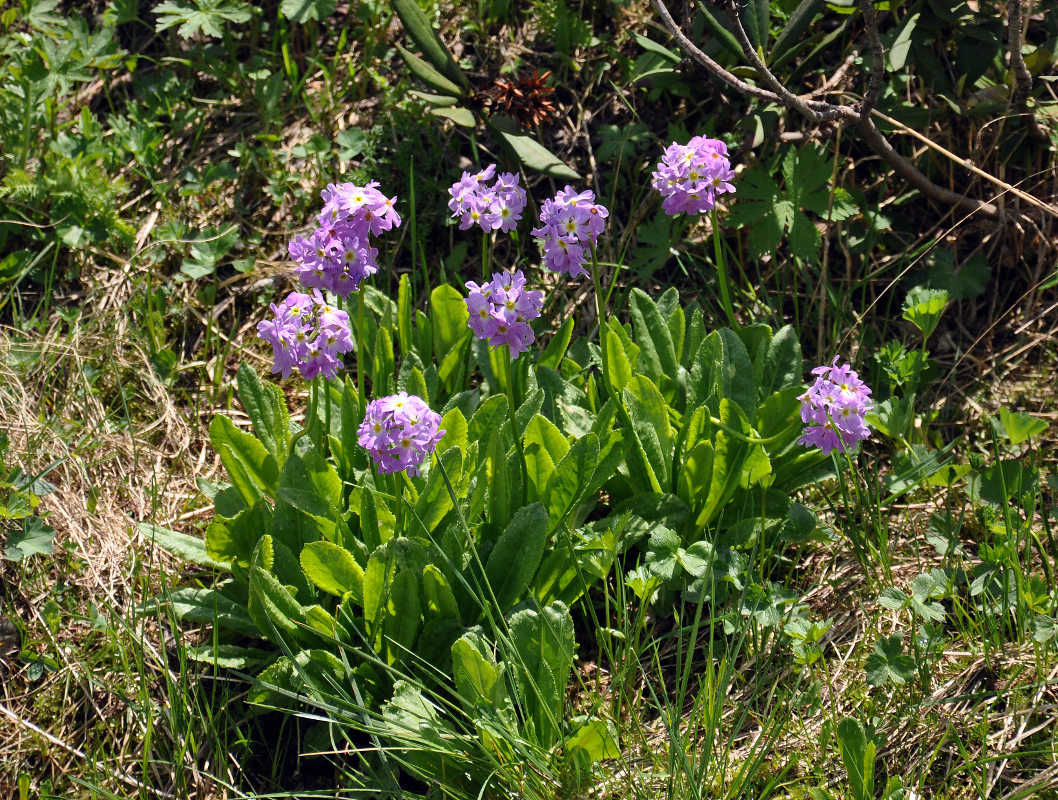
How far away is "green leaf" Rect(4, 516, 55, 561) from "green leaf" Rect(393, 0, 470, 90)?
5.64 feet

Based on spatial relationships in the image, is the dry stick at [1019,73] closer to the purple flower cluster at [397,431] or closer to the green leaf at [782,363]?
the green leaf at [782,363]

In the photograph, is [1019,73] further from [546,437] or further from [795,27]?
[546,437]

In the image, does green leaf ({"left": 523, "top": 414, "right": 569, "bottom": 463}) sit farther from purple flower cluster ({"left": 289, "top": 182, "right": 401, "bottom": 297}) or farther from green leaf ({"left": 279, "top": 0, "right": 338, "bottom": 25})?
green leaf ({"left": 279, "top": 0, "right": 338, "bottom": 25})

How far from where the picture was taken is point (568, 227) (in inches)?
86.4

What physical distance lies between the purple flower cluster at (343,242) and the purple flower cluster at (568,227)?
35 centimetres

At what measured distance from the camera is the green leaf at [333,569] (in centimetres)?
213

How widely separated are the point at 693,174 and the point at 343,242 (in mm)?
816

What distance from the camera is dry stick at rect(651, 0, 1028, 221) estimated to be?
258 cm

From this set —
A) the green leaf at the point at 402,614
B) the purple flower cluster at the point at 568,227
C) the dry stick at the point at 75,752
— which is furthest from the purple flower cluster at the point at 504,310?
the dry stick at the point at 75,752

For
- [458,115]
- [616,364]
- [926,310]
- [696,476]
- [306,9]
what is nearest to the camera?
[696,476]

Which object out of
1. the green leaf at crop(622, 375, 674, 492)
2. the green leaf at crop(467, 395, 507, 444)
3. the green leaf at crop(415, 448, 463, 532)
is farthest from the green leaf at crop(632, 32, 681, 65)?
the green leaf at crop(415, 448, 463, 532)

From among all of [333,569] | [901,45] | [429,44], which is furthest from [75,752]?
[901,45]

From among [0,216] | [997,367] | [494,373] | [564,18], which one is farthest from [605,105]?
→ [0,216]

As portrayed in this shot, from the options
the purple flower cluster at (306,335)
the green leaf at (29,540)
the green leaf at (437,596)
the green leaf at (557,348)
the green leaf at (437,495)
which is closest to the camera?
the purple flower cluster at (306,335)
